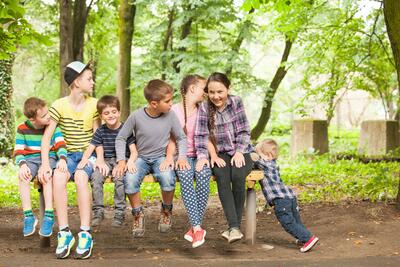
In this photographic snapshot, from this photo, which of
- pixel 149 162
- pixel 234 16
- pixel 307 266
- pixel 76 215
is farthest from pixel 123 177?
pixel 234 16

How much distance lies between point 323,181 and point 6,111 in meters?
7.98

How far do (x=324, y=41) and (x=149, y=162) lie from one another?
7394 mm

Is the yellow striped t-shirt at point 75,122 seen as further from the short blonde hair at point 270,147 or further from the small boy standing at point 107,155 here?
the short blonde hair at point 270,147

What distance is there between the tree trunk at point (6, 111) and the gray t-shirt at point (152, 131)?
31.7 feet

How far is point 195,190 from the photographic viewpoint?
5277 mm

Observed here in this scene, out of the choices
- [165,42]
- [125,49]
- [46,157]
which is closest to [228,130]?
[46,157]

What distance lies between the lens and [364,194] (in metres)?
7.88

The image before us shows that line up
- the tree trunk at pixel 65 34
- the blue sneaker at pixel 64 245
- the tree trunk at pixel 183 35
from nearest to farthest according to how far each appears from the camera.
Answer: the blue sneaker at pixel 64 245
the tree trunk at pixel 65 34
the tree trunk at pixel 183 35

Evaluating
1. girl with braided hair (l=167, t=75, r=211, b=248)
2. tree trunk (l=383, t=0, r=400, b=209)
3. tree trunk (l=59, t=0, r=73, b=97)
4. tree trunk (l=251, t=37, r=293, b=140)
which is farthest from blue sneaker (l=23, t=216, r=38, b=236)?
Result: tree trunk (l=251, t=37, r=293, b=140)

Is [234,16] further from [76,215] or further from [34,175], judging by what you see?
[34,175]

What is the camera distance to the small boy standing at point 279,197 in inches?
207

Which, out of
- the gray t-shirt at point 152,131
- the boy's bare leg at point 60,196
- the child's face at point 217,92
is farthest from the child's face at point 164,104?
the boy's bare leg at point 60,196

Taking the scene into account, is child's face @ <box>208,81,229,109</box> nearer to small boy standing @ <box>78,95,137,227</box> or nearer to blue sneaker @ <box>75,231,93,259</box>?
small boy standing @ <box>78,95,137,227</box>

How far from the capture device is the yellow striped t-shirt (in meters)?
5.47
